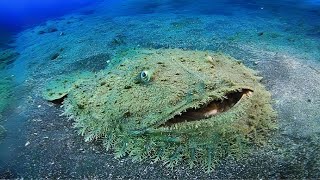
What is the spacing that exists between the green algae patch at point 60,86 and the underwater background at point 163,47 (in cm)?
17

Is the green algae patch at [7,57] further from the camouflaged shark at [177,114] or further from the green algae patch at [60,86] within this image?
the camouflaged shark at [177,114]

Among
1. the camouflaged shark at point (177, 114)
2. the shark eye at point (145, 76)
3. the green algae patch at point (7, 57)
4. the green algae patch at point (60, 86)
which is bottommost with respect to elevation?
the green algae patch at point (7, 57)

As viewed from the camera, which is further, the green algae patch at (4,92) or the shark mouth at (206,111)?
the green algae patch at (4,92)

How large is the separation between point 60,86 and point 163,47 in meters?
3.23

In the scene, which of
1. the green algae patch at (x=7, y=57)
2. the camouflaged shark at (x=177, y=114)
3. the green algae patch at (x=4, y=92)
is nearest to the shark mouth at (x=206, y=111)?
the camouflaged shark at (x=177, y=114)

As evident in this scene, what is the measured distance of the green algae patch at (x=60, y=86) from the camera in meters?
5.23

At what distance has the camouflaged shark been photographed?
356cm

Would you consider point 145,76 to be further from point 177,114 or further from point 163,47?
point 163,47

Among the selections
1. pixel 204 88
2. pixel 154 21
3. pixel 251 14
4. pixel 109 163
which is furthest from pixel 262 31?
pixel 109 163

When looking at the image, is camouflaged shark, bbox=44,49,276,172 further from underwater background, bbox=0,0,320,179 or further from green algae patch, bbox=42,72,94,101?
green algae patch, bbox=42,72,94,101

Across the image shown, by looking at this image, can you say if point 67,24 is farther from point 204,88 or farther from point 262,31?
point 204,88

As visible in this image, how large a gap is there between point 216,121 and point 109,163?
54.6 inches

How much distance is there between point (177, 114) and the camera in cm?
362

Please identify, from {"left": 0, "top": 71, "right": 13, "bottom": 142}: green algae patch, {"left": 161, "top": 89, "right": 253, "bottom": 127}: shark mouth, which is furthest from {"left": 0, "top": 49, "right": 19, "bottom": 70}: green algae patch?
{"left": 161, "top": 89, "right": 253, "bottom": 127}: shark mouth
